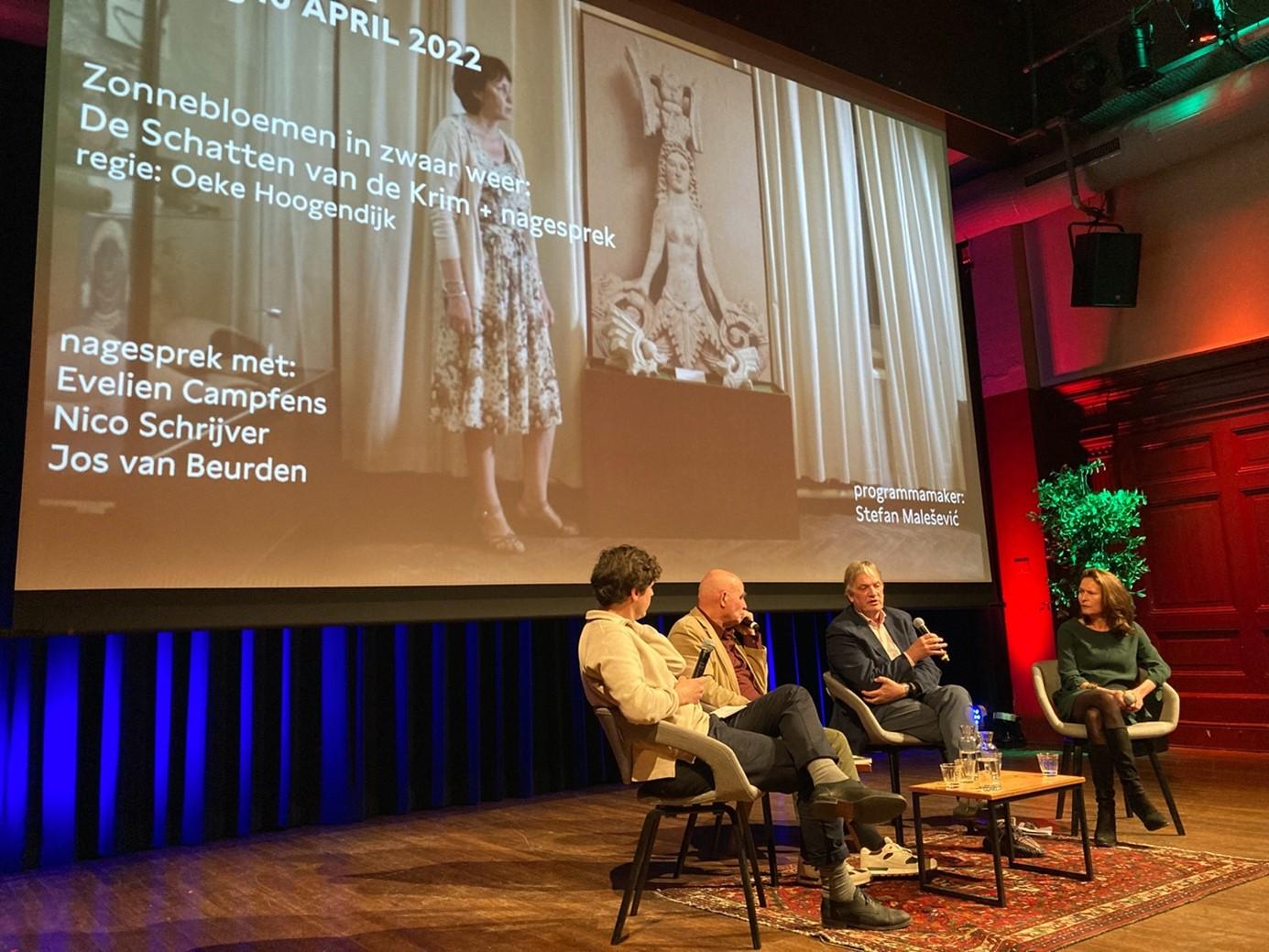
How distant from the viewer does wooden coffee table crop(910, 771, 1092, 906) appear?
115 inches

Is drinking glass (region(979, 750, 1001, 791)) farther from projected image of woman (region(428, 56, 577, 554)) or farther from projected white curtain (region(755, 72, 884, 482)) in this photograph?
projected white curtain (region(755, 72, 884, 482))

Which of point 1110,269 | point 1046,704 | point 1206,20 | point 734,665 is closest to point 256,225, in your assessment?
point 734,665

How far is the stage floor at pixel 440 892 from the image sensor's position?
2801 millimetres

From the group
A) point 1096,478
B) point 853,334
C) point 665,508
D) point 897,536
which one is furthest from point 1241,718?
point 665,508

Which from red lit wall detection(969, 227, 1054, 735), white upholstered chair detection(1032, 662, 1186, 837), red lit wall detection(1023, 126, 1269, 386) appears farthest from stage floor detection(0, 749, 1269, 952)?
red lit wall detection(1023, 126, 1269, 386)

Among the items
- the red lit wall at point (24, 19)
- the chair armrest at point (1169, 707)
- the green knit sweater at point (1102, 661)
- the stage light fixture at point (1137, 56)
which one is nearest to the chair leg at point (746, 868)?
the green knit sweater at point (1102, 661)

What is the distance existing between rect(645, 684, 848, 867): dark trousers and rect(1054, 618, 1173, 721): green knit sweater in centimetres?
162

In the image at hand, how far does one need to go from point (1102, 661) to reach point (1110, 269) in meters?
3.82

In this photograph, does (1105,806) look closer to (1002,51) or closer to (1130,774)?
(1130,774)

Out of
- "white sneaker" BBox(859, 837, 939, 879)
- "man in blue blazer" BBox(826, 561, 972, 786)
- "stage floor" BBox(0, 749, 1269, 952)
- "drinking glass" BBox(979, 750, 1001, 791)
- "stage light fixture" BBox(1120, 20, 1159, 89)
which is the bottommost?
"stage floor" BBox(0, 749, 1269, 952)

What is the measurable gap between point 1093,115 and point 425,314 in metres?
5.10

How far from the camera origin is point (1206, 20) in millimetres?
5887

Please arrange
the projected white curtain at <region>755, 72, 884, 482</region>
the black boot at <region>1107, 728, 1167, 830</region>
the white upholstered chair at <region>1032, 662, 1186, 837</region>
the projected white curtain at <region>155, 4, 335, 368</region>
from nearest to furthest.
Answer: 1. the projected white curtain at <region>155, 4, 335, 368</region>
2. the black boot at <region>1107, 728, 1167, 830</region>
3. the white upholstered chair at <region>1032, 662, 1186, 837</region>
4. the projected white curtain at <region>755, 72, 884, 482</region>

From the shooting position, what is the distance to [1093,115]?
682 cm
